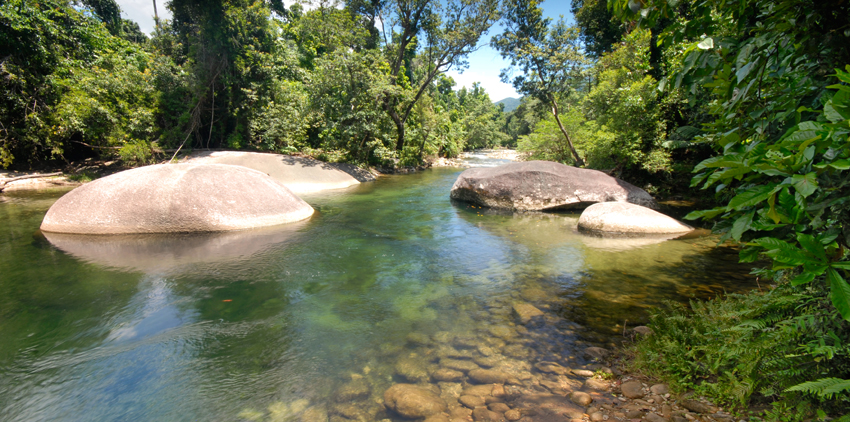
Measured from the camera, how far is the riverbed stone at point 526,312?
482cm

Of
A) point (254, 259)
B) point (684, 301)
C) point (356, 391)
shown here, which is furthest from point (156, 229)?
point (684, 301)

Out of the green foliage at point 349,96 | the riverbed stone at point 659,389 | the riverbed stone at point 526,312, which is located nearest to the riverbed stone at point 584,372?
the riverbed stone at point 659,389

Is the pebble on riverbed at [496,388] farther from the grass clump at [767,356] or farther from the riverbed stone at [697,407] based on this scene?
the grass clump at [767,356]

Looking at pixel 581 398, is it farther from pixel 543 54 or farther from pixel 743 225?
pixel 543 54

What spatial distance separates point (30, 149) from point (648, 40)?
78.4 feet

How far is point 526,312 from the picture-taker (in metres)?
4.99

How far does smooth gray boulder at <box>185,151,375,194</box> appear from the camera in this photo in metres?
15.1

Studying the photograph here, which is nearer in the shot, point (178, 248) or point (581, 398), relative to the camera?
point (581, 398)

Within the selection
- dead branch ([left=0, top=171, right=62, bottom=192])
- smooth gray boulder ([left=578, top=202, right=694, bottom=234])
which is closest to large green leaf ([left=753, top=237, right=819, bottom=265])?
smooth gray boulder ([left=578, top=202, right=694, bottom=234])

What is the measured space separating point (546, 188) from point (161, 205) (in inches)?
412

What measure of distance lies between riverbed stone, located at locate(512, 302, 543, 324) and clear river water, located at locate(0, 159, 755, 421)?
12cm

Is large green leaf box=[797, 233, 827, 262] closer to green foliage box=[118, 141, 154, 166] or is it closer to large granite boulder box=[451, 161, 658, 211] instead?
large granite boulder box=[451, 161, 658, 211]

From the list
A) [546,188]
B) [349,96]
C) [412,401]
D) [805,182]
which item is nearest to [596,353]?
[412,401]

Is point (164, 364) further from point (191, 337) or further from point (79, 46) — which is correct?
point (79, 46)
